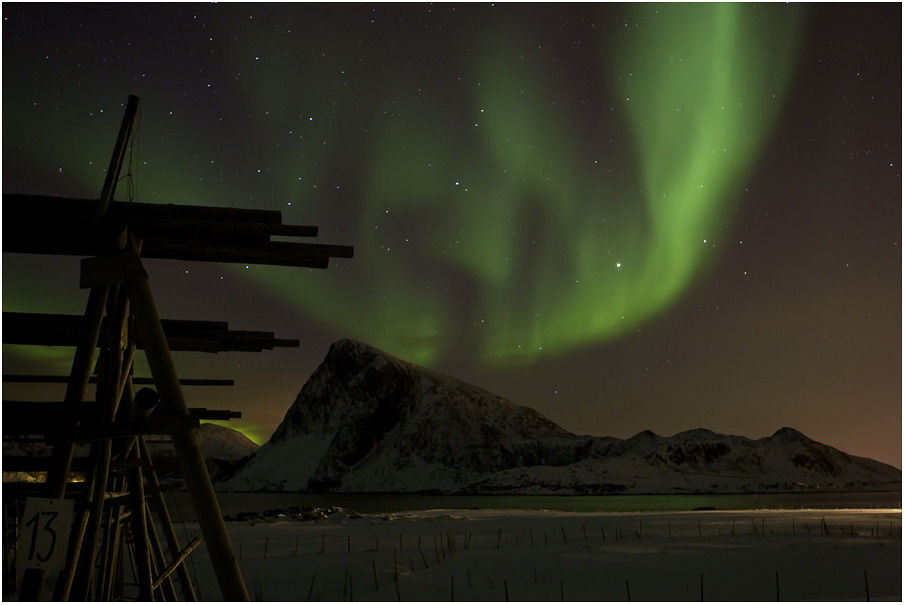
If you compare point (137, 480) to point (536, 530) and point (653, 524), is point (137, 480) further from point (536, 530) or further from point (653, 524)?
point (653, 524)

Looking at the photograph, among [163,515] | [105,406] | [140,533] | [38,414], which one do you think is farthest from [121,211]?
[163,515]

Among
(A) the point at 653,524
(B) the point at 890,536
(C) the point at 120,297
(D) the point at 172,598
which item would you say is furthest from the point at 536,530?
(C) the point at 120,297

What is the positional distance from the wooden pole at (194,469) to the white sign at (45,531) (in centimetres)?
137

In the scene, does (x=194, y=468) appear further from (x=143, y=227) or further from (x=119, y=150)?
(x=119, y=150)

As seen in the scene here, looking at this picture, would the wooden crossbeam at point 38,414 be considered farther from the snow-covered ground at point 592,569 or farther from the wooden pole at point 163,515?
the snow-covered ground at point 592,569

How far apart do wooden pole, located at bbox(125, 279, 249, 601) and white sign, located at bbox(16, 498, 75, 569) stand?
1.37 meters

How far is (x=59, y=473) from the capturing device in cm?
665

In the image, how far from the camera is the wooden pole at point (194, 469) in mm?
5809

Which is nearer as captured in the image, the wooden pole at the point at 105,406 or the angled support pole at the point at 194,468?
the angled support pole at the point at 194,468

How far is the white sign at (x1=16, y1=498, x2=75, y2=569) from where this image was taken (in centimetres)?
627

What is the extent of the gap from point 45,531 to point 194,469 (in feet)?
5.78

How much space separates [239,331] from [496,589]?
9.72m

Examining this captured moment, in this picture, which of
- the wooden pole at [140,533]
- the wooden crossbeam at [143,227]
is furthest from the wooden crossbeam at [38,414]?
the wooden pole at [140,533]

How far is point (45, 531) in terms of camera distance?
6344 millimetres
